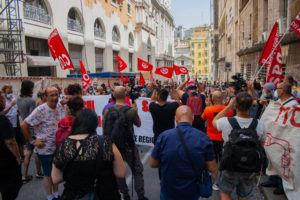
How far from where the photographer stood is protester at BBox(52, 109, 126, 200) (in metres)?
2.21

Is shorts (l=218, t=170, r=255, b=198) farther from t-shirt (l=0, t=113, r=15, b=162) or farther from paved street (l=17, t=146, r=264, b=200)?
t-shirt (l=0, t=113, r=15, b=162)

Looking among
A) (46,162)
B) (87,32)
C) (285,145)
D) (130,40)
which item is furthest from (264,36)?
(130,40)

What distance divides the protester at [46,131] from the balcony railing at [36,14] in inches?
585

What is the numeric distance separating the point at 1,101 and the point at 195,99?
383 cm

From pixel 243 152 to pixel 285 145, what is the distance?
133cm

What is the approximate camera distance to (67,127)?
3311mm

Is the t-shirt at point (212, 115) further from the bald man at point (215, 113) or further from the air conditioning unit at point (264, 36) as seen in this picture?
the air conditioning unit at point (264, 36)

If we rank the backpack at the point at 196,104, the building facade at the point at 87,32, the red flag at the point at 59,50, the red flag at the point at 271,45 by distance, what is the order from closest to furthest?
1. the backpack at the point at 196,104
2. the red flag at the point at 271,45
3. the red flag at the point at 59,50
4. the building facade at the point at 87,32

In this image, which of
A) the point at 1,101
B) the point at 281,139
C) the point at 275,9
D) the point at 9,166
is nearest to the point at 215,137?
the point at 281,139

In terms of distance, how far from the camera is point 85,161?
219 centimetres

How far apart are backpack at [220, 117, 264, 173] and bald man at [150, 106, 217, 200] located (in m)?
0.40

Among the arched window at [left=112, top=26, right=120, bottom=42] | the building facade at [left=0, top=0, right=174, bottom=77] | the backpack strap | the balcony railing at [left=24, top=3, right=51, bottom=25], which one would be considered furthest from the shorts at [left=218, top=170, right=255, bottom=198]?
the arched window at [left=112, top=26, right=120, bottom=42]

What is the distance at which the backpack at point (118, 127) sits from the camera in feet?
11.7

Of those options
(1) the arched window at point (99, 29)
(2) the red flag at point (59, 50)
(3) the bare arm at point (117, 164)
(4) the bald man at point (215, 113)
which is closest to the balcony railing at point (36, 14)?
(1) the arched window at point (99, 29)
